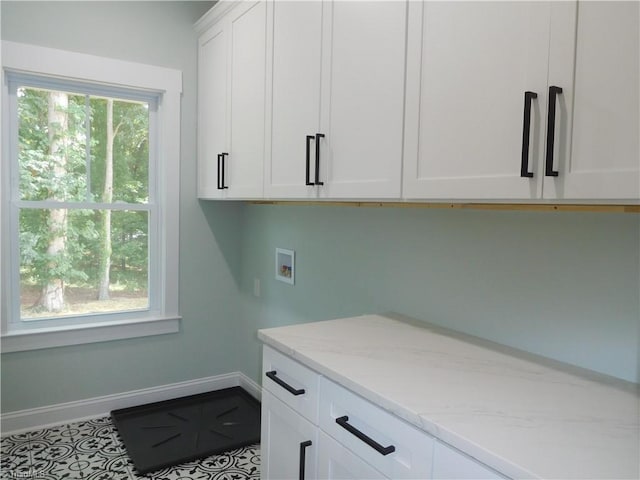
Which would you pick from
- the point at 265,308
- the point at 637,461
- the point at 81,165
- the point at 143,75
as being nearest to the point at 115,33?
the point at 143,75

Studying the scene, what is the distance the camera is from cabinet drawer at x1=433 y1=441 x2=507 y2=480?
2.97 feet

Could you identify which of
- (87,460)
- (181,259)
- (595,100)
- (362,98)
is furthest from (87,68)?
(595,100)

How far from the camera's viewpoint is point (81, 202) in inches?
104

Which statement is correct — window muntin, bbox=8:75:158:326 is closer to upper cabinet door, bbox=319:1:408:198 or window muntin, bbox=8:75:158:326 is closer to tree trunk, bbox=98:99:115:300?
tree trunk, bbox=98:99:115:300

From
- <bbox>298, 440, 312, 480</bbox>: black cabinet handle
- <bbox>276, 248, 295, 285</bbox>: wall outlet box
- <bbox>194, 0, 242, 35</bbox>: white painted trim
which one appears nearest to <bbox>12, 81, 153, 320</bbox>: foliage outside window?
<bbox>194, 0, 242, 35</bbox>: white painted trim

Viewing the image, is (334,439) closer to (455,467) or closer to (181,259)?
(455,467)

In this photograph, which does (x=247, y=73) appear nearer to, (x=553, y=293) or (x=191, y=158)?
(x=191, y=158)

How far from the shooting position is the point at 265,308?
2.89 meters

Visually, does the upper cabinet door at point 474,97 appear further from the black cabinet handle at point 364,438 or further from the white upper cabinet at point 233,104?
the white upper cabinet at point 233,104

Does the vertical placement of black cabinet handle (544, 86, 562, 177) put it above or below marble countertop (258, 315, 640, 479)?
above

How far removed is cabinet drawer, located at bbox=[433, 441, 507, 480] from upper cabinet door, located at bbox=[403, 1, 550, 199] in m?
0.56

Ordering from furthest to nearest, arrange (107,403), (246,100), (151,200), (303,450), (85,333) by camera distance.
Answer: (151,200) → (107,403) → (85,333) → (246,100) → (303,450)

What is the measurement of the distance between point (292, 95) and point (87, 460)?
1929mm

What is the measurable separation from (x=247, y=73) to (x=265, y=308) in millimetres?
1350
